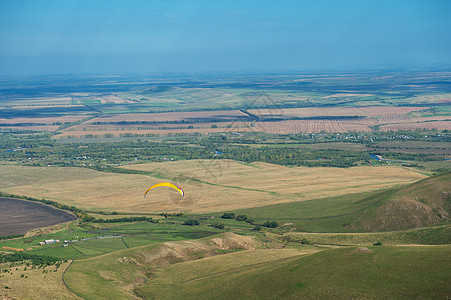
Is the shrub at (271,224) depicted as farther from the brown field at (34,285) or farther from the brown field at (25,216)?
the brown field at (34,285)

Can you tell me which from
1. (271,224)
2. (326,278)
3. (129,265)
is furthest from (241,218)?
(326,278)

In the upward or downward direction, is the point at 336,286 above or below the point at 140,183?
above

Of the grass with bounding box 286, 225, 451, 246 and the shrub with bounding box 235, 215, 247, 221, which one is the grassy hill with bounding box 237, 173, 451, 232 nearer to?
the shrub with bounding box 235, 215, 247, 221

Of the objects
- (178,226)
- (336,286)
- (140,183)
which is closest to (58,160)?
(140,183)

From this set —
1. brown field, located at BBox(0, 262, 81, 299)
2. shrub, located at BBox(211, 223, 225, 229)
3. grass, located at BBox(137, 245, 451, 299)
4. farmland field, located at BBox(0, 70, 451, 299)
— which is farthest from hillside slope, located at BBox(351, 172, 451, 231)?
brown field, located at BBox(0, 262, 81, 299)

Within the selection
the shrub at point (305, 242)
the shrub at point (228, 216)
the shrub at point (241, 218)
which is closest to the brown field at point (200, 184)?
the shrub at point (228, 216)

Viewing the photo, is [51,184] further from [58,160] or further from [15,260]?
[15,260]

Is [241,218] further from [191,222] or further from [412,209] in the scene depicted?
[412,209]
